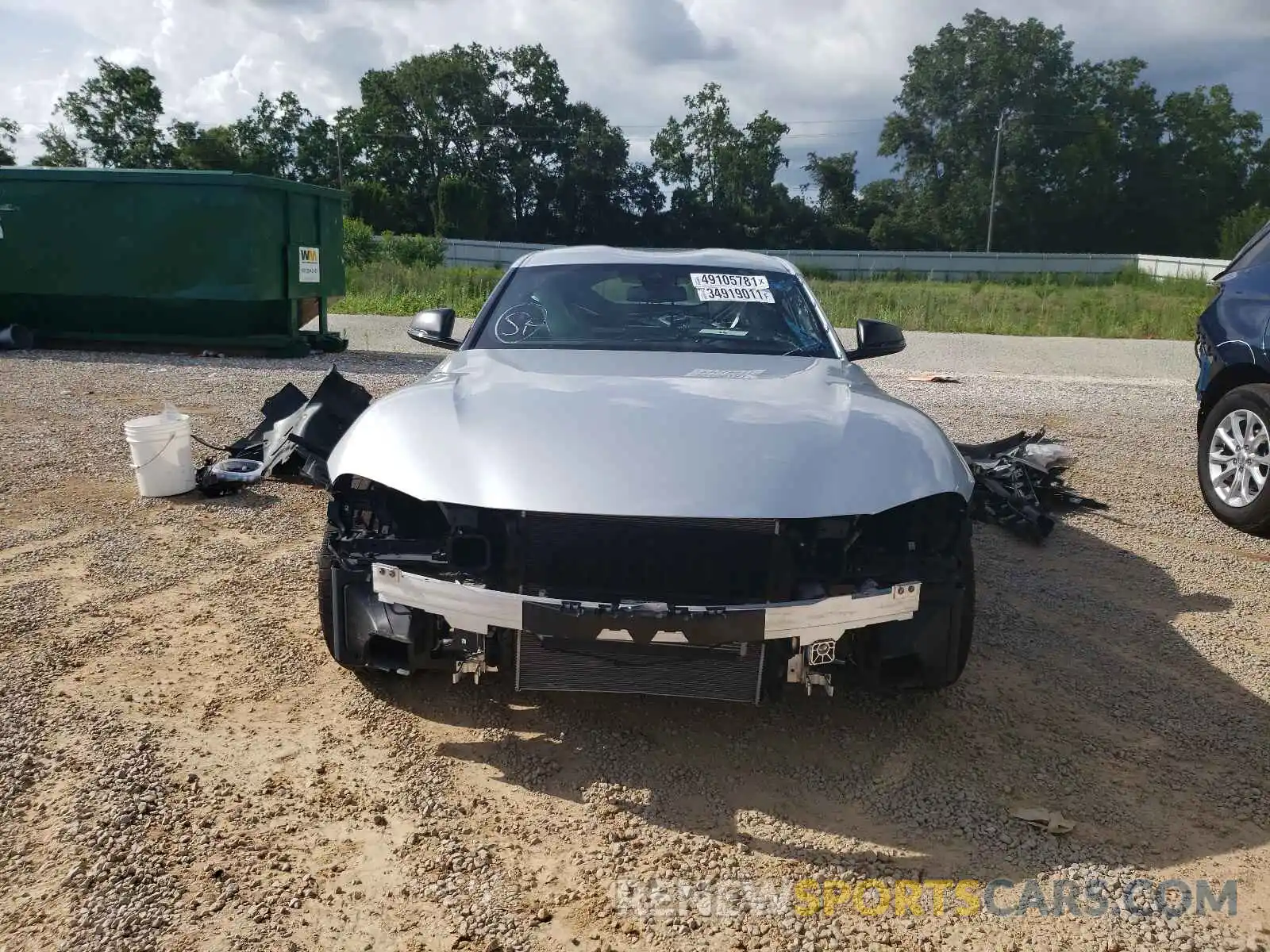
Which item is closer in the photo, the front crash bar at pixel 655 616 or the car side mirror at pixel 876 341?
the front crash bar at pixel 655 616

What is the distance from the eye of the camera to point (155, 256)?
11773 mm

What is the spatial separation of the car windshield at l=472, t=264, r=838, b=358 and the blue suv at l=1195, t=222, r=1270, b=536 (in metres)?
2.87

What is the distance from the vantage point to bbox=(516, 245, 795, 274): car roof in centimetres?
465

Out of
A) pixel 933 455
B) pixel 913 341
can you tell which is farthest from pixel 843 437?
pixel 913 341

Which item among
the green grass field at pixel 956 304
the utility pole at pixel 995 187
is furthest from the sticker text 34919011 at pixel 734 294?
the utility pole at pixel 995 187

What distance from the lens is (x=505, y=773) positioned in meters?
2.89

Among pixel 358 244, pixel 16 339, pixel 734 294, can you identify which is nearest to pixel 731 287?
pixel 734 294

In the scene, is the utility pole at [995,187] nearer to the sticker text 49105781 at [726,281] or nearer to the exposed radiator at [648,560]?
the sticker text 49105781 at [726,281]

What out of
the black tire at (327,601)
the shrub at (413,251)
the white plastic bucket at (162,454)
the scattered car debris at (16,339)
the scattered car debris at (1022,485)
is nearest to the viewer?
the black tire at (327,601)

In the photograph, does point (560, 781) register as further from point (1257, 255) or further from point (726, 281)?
point (1257, 255)

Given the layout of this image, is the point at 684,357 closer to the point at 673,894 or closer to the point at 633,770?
the point at 633,770

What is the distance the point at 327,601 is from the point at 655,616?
115 centimetres

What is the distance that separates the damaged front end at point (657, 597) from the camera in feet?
8.63

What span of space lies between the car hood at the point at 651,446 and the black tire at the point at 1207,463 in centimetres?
321
